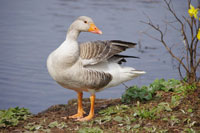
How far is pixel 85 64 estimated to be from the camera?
238 inches

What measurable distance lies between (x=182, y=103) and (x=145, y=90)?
936mm

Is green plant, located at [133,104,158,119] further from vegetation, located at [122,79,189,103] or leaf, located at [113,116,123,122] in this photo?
vegetation, located at [122,79,189,103]

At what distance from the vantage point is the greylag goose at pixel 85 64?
5906mm

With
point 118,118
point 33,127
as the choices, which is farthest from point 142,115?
point 33,127

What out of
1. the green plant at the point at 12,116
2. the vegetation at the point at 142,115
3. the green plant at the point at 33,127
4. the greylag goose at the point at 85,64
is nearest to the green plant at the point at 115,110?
the vegetation at the point at 142,115

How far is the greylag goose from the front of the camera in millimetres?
5906

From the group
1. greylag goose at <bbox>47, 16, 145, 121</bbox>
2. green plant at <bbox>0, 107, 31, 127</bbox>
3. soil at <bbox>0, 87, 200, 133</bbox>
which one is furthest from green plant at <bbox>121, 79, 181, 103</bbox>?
green plant at <bbox>0, 107, 31, 127</bbox>

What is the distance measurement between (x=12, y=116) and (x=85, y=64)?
1.55 meters

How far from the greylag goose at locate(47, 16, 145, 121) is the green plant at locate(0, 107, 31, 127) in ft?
2.90

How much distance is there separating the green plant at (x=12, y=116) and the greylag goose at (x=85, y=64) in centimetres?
89

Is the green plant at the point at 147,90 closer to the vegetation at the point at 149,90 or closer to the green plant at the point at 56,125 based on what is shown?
the vegetation at the point at 149,90

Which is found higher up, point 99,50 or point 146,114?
point 99,50

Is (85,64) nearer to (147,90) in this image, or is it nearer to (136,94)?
(136,94)

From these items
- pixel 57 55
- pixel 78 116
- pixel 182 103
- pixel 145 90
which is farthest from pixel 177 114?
pixel 57 55
